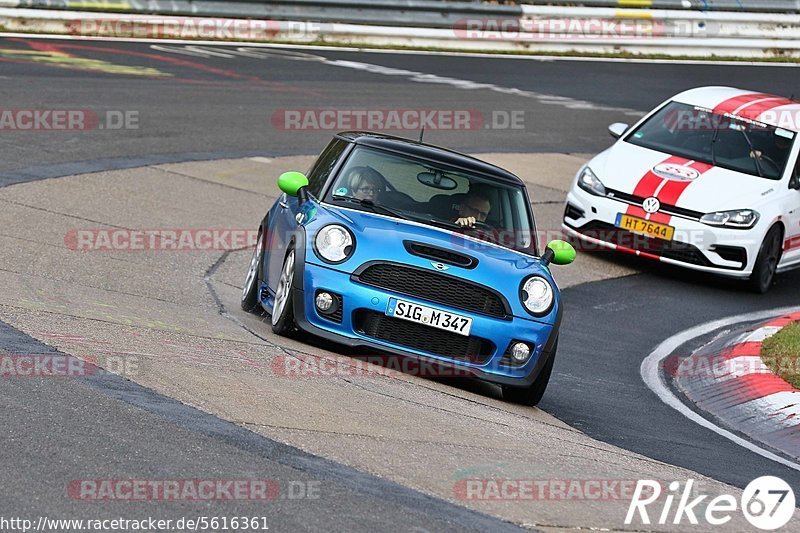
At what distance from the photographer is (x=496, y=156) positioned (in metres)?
17.4

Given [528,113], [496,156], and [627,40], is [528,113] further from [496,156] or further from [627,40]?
[627,40]

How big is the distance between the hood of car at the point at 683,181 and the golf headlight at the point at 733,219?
0.05 metres

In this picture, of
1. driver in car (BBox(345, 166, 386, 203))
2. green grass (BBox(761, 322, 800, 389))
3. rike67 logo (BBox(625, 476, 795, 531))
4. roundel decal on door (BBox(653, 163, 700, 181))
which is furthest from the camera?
roundel decal on door (BBox(653, 163, 700, 181))

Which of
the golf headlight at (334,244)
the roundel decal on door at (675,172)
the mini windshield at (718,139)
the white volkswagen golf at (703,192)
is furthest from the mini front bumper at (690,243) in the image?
the golf headlight at (334,244)

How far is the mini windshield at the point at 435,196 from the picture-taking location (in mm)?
8469

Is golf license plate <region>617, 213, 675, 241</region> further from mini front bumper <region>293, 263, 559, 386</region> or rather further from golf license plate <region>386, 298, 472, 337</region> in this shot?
→ golf license plate <region>386, 298, 472, 337</region>

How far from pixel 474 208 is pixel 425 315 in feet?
4.05

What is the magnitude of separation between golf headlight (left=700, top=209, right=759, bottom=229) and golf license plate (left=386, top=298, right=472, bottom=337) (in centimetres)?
552

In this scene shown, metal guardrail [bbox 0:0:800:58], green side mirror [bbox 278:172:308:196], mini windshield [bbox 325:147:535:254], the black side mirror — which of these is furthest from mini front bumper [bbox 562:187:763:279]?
metal guardrail [bbox 0:0:800:58]

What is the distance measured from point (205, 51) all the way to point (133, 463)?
17749 millimetres

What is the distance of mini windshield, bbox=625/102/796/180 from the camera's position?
13.4 metres

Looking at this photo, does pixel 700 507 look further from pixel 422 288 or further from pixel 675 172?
pixel 675 172

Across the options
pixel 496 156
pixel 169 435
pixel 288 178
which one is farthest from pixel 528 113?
pixel 169 435

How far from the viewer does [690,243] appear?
12.5m
